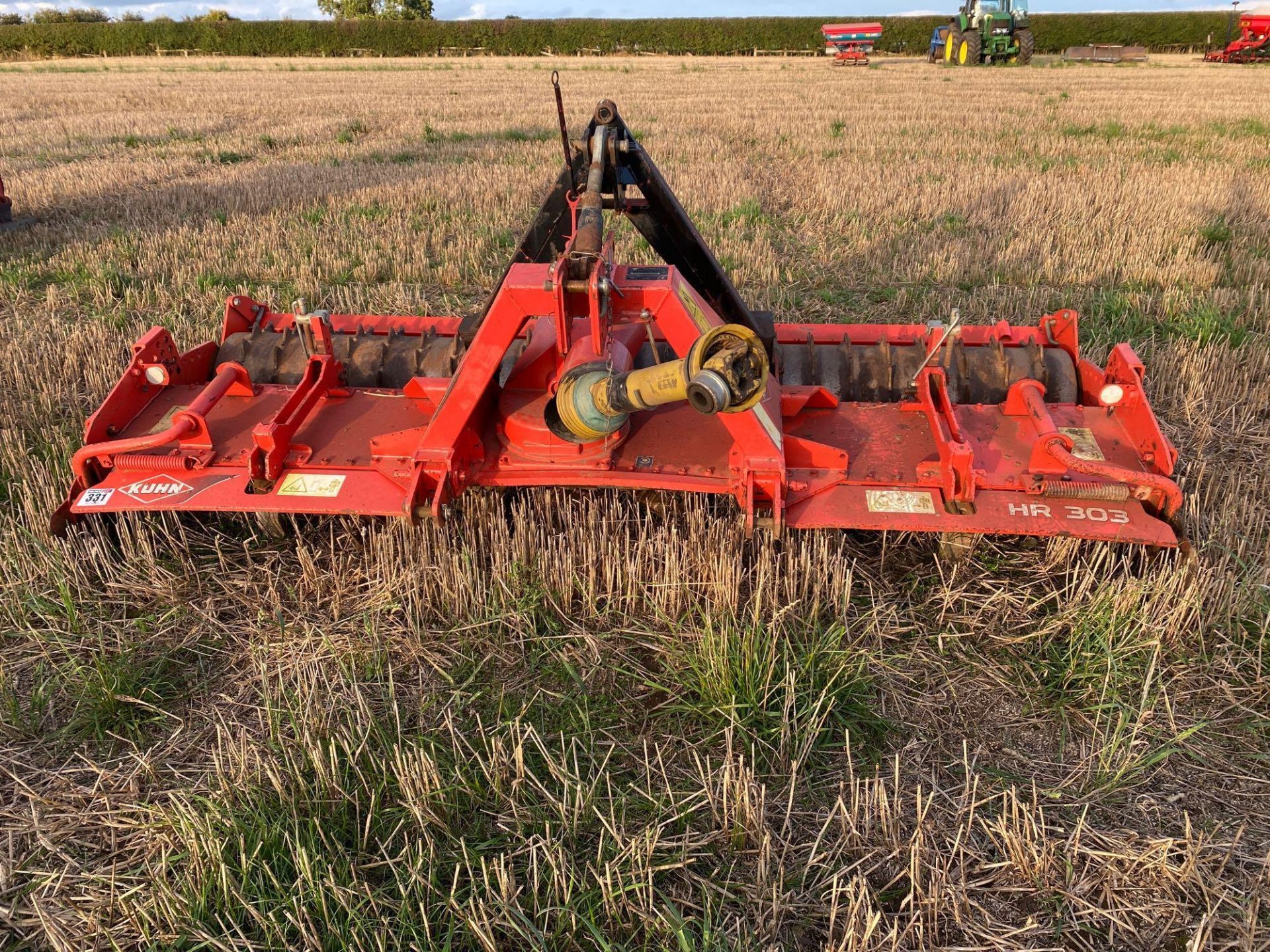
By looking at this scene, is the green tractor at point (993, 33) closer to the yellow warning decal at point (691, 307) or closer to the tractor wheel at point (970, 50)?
the tractor wheel at point (970, 50)

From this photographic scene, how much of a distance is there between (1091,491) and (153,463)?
13.2 ft

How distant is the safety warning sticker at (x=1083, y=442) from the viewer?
3.44 metres

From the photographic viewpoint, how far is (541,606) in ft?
10.7

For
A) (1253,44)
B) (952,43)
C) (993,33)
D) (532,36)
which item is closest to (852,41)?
(952,43)

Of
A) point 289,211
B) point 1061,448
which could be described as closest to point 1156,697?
point 1061,448

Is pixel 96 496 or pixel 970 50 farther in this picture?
pixel 970 50

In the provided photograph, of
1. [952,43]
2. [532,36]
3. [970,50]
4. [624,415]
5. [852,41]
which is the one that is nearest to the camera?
[624,415]

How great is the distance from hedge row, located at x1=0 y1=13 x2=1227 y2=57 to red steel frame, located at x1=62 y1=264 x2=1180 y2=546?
164 feet

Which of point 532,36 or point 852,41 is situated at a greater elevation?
point 532,36

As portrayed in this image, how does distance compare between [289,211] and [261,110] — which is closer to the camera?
[289,211]

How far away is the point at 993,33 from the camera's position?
28.9 m

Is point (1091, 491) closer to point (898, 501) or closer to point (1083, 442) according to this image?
point (1083, 442)

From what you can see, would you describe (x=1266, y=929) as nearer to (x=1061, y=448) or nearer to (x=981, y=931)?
(x=981, y=931)

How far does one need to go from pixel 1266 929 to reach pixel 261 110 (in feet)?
69.3
